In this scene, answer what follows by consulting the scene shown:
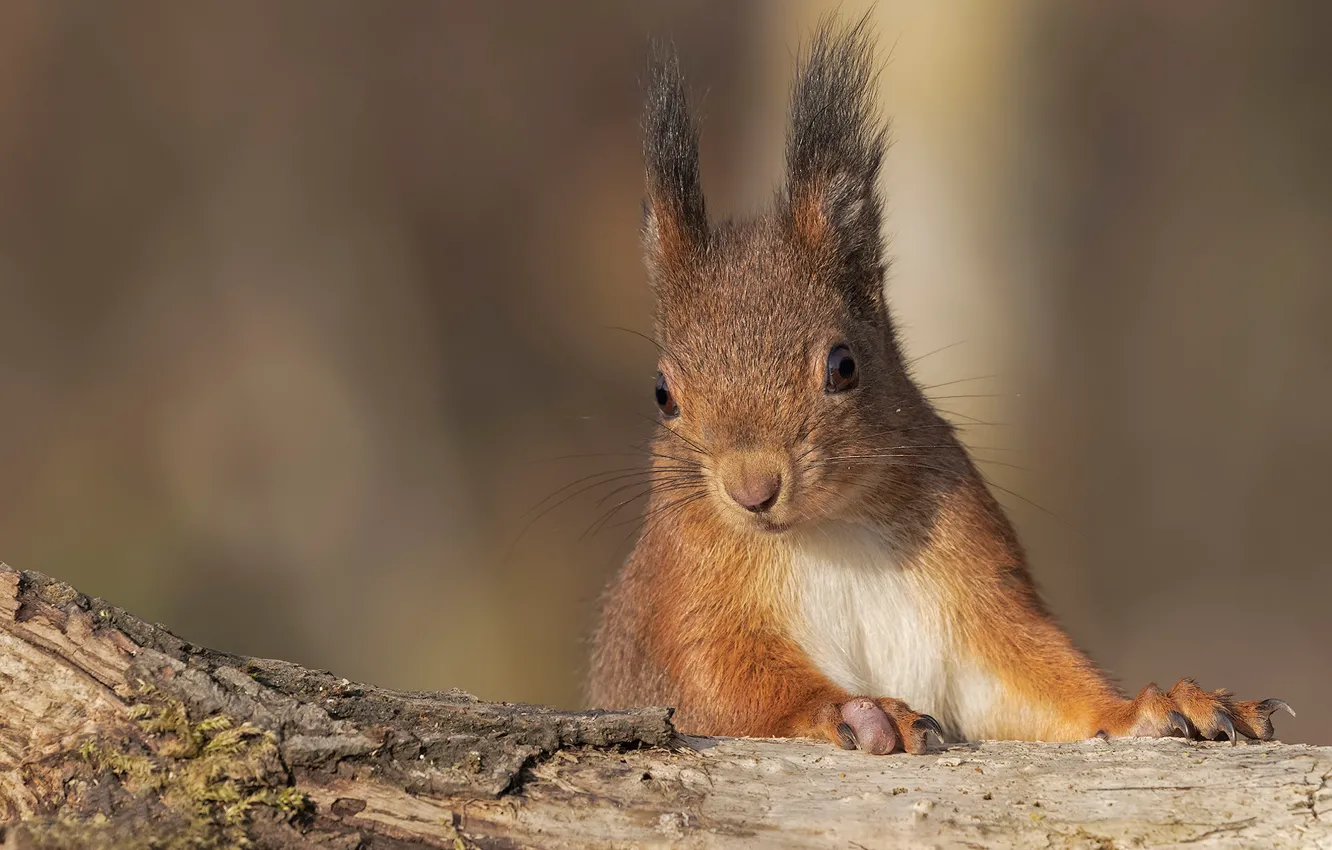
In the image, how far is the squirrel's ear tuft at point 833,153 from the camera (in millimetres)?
3699

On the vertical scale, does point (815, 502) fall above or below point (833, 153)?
below

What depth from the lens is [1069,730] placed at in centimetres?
348

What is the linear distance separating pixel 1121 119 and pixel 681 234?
656 centimetres

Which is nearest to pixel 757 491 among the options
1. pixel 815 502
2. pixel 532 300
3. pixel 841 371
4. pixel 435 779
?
pixel 815 502

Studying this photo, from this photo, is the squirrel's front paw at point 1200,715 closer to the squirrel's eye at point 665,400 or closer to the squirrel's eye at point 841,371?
the squirrel's eye at point 841,371

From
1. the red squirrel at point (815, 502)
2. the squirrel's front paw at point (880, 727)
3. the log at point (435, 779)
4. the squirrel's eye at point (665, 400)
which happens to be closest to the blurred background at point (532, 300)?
the red squirrel at point (815, 502)

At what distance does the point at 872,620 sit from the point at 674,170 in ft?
4.58

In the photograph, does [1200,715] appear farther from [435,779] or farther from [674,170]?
[674,170]

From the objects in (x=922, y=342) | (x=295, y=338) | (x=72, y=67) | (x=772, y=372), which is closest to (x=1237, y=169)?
(x=922, y=342)

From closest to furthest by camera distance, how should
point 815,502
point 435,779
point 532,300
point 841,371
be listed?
point 435,779 → point 815,502 → point 841,371 → point 532,300

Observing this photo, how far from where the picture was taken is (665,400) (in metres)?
3.56

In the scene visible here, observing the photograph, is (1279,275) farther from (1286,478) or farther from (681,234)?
(681,234)

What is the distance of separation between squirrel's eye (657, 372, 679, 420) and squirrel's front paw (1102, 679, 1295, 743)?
4.58 ft

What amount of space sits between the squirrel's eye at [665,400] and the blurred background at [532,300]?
440 centimetres
